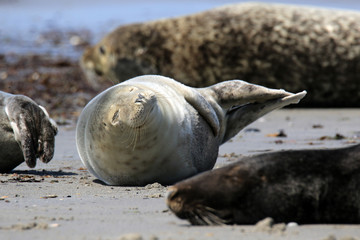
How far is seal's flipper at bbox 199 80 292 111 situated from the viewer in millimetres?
5383

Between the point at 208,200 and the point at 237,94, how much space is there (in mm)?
2570

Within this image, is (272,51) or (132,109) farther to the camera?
(272,51)

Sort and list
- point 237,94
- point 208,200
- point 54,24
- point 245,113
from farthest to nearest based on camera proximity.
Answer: point 54,24 → point 245,113 → point 237,94 → point 208,200

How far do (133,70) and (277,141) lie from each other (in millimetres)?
3777

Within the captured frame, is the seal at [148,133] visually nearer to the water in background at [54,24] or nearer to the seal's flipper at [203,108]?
the seal's flipper at [203,108]

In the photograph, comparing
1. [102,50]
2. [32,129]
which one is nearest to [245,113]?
[32,129]

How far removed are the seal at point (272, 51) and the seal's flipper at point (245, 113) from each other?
142 inches

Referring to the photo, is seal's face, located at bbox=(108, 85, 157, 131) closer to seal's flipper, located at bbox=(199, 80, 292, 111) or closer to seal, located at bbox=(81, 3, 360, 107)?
seal's flipper, located at bbox=(199, 80, 292, 111)

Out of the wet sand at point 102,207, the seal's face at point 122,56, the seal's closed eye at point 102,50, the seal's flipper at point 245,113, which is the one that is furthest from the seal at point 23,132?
the seal's closed eye at point 102,50

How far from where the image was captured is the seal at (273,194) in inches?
116

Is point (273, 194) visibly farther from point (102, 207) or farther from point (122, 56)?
point (122, 56)

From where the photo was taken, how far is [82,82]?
11305 mm

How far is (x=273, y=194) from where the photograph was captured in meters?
2.98

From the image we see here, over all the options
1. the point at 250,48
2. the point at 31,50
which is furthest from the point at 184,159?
the point at 31,50
